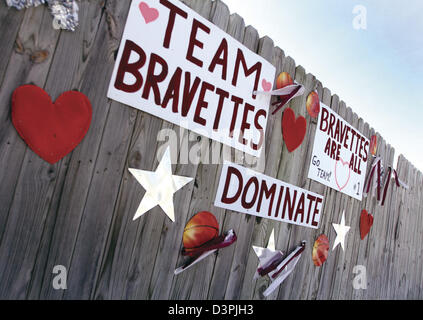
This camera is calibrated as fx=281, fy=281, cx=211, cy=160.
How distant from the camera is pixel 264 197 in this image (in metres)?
1.88

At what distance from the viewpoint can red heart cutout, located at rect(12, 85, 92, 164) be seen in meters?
1.03

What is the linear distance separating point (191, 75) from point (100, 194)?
75 cm

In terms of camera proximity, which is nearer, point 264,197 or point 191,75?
point 191,75

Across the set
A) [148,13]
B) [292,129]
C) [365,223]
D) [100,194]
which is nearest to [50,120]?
[100,194]

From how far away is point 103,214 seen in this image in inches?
49.2

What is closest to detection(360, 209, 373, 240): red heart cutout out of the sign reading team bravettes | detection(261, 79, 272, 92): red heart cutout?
the sign reading team bravettes

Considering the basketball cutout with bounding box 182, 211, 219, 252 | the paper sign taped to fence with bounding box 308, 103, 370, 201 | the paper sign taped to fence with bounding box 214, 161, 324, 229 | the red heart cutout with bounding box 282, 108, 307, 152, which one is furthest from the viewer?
the paper sign taped to fence with bounding box 308, 103, 370, 201

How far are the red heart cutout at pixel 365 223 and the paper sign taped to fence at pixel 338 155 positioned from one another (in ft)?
0.65

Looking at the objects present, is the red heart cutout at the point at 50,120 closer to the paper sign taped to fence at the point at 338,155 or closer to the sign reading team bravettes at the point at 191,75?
the sign reading team bravettes at the point at 191,75

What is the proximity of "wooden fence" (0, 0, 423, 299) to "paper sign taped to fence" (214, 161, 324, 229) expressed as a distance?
0.05m

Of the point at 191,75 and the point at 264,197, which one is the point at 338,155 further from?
the point at 191,75

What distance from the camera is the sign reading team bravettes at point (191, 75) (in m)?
1.29

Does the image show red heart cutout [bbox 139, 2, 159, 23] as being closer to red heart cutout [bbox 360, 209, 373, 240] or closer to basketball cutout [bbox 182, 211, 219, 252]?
basketball cutout [bbox 182, 211, 219, 252]

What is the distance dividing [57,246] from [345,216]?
2.48m
